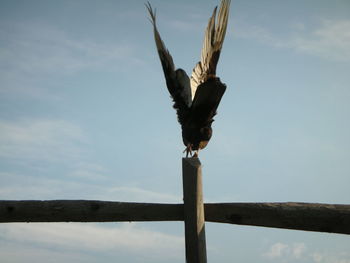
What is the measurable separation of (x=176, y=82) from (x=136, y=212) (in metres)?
1.57

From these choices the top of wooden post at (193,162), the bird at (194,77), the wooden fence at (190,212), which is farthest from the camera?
the bird at (194,77)

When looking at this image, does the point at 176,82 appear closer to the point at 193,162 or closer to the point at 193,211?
the point at 193,162

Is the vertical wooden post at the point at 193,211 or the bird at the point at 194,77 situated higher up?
the bird at the point at 194,77

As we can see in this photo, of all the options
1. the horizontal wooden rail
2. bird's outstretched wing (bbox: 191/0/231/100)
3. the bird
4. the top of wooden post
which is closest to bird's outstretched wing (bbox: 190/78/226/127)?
the bird

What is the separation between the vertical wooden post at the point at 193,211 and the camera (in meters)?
2.82

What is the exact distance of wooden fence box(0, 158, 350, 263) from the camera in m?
2.71

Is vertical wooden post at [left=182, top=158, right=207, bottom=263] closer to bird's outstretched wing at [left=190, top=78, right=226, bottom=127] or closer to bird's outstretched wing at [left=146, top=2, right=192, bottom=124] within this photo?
bird's outstretched wing at [left=190, top=78, right=226, bottom=127]

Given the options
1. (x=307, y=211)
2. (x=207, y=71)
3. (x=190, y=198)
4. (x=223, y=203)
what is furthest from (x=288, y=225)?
(x=207, y=71)

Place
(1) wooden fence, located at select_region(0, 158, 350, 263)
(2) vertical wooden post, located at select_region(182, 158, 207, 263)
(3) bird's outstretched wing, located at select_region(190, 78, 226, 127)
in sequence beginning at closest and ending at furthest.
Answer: (1) wooden fence, located at select_region(0, 158, 350, 263), (2) vertical wooden post, located at select_region(182, 158, 207, 263), (3) bird's outstretched wing, located at select_region(190, 78, 226, 127)

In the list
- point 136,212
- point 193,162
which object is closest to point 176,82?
point 193,162

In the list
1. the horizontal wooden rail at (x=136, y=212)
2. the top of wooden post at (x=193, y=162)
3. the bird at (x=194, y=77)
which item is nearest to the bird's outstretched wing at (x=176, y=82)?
the bird at (x=194, y=77)

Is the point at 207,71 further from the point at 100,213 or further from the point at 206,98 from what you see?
the point at 100,213

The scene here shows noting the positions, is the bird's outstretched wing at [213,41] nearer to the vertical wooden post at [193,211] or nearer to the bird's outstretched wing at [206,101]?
the bird's outstretched wing at [206,101]

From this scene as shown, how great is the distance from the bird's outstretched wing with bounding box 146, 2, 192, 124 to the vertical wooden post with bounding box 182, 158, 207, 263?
42.0 inches
